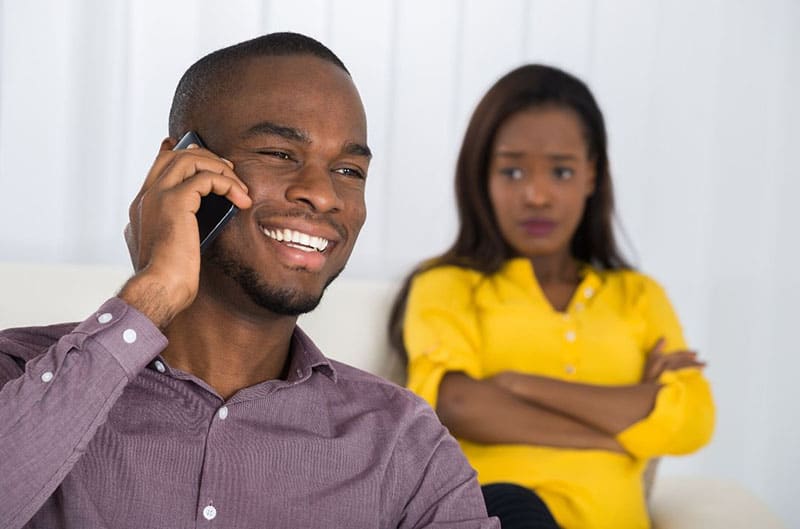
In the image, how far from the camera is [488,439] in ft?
6.82

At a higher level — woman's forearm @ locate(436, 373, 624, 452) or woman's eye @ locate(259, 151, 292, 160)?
woman's eye @ locate(259, 151, 292, 160)

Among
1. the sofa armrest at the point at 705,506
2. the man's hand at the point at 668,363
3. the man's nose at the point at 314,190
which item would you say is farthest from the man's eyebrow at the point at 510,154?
the man's nose at the point at 314,190

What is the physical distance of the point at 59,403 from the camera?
1.11 metres

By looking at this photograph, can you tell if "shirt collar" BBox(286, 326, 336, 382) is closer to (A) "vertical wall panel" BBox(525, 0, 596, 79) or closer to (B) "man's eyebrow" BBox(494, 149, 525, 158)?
(B) "man's eyebrow" BBox(494, 149, 525, 158)

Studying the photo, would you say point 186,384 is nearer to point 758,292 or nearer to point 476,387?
point 476,387

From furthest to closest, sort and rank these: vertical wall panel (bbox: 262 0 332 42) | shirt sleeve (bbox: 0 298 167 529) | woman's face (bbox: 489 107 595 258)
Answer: vertical wall panel (bbox: 262 0 332 42) < woman's face (bbox: 489 107 595 258) < shirt sleeve (bbox: 0 298 167 529)

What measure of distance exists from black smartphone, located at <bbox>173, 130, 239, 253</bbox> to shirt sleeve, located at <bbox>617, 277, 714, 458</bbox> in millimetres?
1066

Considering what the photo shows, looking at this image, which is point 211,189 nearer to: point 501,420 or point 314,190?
point 314,190

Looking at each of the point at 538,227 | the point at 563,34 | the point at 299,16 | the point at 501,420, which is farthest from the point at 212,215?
the point at 563,34

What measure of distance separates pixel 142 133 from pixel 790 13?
1.81 meters

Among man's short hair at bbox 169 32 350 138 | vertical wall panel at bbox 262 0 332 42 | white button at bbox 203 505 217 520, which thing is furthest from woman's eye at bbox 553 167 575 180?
white button at bbox 203 505 217 520

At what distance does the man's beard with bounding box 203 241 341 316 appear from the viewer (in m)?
1.38

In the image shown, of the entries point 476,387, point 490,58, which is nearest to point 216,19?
point 490,58

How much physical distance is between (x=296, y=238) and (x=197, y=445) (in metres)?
0.28
